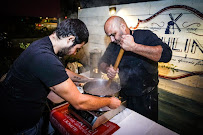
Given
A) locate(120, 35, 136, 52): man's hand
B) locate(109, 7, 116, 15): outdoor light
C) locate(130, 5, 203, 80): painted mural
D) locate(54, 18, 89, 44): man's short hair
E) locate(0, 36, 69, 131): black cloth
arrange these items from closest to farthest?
1. locate(0, 36, 69, 131): black cloth
2. locate(54, 18, 89, 44): man's short hair
3. locate(120, 35, 136, 52): man's hand
4. locate(130, 5, 203, 80): painted mural
5. locate(109, 7, 116, 15): outdoor light

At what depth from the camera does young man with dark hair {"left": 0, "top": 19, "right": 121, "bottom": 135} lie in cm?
113

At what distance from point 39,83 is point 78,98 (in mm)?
494

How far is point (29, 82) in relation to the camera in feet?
4.19

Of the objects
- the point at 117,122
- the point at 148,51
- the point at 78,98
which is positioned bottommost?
the point at 117,122

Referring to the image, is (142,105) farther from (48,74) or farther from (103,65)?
(48,74)

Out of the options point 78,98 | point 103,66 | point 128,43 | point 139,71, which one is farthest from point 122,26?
point 78,98

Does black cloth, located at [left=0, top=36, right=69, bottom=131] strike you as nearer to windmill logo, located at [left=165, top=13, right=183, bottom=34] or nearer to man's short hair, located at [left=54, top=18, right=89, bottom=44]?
man's short hair, located at [left=54, top=18, right=89, bottom=44]

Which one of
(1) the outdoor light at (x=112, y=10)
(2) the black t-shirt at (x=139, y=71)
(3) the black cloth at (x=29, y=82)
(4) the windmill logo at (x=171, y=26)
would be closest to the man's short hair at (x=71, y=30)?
(3) the black cloth at (x=29, y=82)

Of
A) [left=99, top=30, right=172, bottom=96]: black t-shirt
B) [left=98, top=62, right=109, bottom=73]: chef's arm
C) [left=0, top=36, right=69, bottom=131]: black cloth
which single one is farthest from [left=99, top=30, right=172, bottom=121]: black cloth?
[left=0, top=36, right=69, bottom=131]: black cloth

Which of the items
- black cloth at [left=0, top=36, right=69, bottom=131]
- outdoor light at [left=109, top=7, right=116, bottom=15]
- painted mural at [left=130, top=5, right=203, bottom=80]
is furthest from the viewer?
outdoor light at [left=109, top=7, right=116, bottom=15]

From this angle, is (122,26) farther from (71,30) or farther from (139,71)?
(71,30)

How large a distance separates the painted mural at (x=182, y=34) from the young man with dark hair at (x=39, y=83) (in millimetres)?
2112

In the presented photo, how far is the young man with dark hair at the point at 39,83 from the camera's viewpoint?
3.72ft

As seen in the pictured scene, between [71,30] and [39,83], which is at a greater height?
[71,30]
